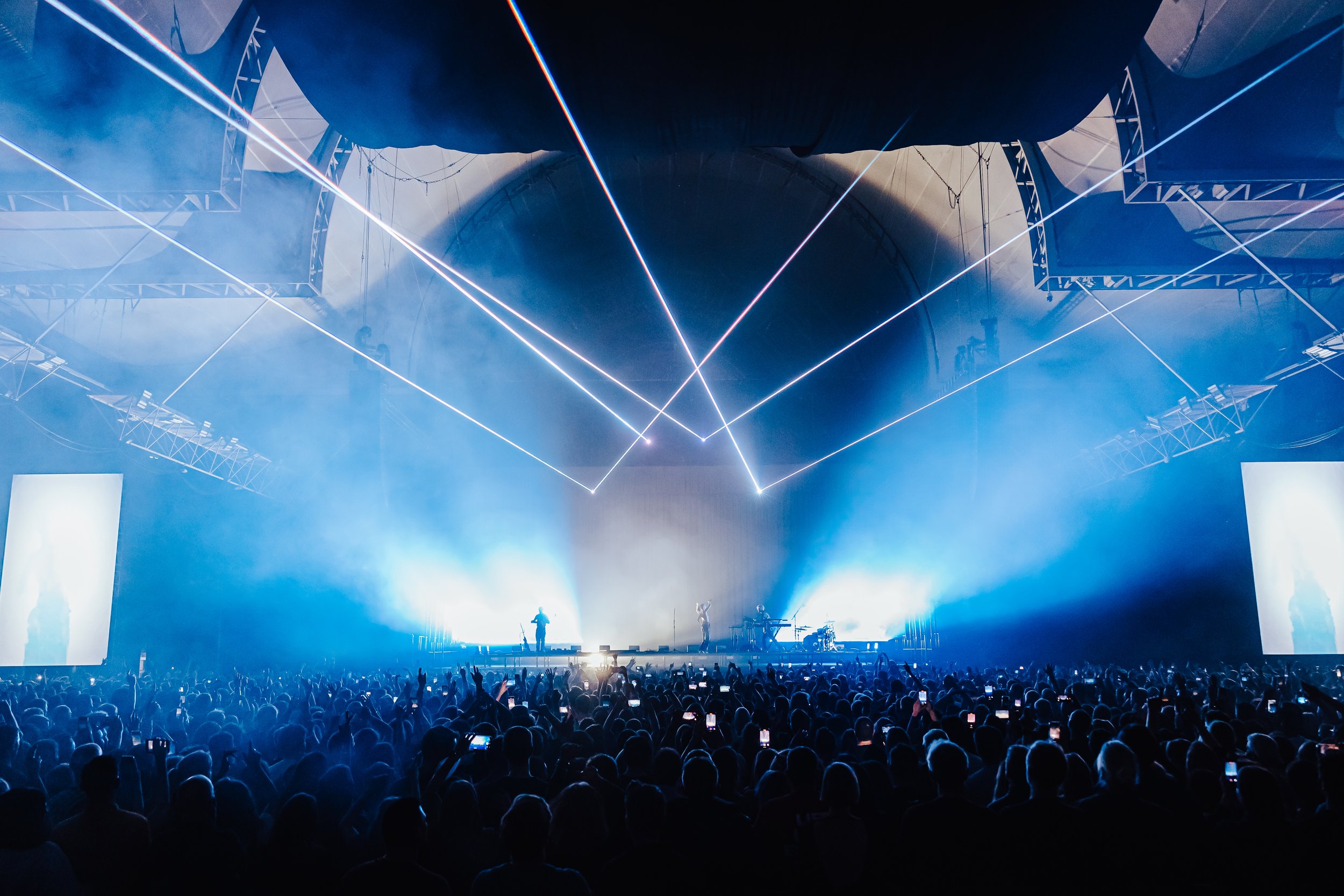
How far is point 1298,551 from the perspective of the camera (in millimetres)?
15703

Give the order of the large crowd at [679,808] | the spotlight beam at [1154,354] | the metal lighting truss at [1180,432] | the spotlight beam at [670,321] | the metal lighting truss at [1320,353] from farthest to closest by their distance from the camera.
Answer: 1. the spotlight beam at [670,321]
2. the spotlight beam at [1154,354]
3. the metal lighting truss at [1180,432]
4. the metal lighting truss at [1320,353]
5. the large crowd at [679,808]

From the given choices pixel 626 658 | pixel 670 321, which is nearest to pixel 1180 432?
pixel 670 321

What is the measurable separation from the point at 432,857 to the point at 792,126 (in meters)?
4.04

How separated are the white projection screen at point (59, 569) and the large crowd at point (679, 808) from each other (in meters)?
13.5

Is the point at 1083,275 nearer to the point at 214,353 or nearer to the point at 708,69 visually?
the point at 708,69

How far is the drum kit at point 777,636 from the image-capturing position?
20328mm

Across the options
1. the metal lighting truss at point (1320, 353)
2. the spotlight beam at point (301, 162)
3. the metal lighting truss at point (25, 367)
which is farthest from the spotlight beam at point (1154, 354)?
the metal lighting truss at point (25, 367)

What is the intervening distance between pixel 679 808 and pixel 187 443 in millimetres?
18765

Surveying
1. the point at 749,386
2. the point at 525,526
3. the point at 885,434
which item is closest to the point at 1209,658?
the point at 885,434

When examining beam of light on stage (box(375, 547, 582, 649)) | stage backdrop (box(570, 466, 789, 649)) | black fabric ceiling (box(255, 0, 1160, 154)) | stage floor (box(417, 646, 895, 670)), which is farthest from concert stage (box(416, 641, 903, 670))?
black fabric ceiling (box(255, 0, 1160, 154))

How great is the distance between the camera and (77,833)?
2.85m

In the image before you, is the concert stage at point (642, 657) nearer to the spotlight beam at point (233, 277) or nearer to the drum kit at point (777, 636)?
the drum kit at point (777, 636)

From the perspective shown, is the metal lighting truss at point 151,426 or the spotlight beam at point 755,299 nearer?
the metal lighting truss at point 151,426

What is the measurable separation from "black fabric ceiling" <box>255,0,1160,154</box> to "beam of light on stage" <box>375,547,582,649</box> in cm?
1756
